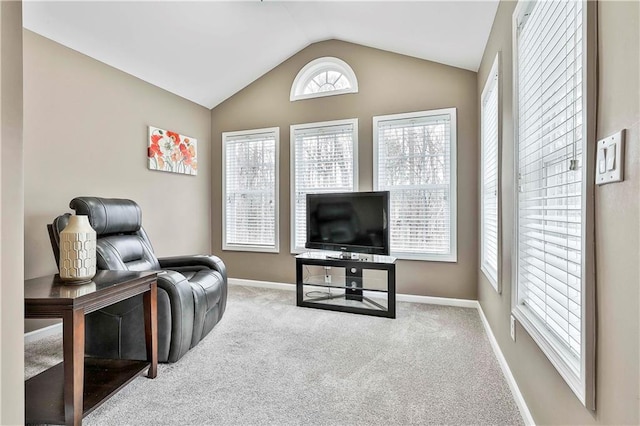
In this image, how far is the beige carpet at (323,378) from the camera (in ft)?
5.62

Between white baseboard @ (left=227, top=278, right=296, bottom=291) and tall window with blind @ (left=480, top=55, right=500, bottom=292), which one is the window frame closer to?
tall window with blind @ (left=480, top=55, right=500, bottom=292)

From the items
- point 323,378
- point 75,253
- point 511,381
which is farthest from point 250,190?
point 511,381

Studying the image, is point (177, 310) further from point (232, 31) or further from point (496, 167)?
point (232, 31)

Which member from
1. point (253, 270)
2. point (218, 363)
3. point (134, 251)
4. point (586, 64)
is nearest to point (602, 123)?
point (586, 64)

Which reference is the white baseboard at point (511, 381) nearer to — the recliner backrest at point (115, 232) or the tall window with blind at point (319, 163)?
the tall window with blind at point (319, 163)

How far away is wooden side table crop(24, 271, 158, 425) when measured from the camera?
1501 millimetres

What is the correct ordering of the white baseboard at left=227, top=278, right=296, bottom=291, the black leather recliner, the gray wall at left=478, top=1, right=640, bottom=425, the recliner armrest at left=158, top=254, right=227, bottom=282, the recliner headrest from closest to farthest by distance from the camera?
the gray wall at left=478, top=1, right=640, bottom=425, the black leather recliner, the recliner headrest, the recliner armrest at left=158, top=254, right=227, bottom=282, the white baseboard at left=227, top=278, right=296, bottom=291

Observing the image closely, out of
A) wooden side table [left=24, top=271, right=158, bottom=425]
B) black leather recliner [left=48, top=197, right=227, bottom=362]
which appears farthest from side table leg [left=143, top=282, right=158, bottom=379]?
black leather recliner [left=48, top=197, right=227, bottom=362]

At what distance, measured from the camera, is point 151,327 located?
2061 mm

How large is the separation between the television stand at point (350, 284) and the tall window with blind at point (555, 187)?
5.10 feet

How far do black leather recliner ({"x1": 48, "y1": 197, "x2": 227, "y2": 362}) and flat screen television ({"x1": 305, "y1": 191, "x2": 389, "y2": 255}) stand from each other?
1.47m

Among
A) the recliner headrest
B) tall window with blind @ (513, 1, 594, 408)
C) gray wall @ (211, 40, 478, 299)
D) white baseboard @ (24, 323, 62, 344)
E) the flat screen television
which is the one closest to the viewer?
tall window with blind @ (513, 1, 594, 408)

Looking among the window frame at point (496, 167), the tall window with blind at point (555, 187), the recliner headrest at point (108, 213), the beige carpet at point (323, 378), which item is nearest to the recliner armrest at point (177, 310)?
the beige carpet at point (323, 378)

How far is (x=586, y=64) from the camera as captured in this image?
97 cm
